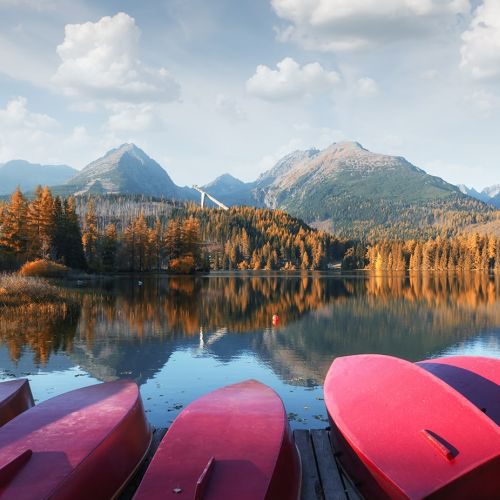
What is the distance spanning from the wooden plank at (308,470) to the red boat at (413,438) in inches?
26.5

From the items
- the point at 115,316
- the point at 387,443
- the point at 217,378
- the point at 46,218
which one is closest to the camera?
the point at 387,443

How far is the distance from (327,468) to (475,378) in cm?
422

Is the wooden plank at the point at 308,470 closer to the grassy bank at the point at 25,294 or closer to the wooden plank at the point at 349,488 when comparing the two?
the wooden plank at the point at 349,488

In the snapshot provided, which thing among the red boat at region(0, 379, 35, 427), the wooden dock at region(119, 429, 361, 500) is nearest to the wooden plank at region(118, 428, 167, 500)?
the wooden dock at region(119, 429, 361, 500)

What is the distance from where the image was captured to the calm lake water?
19.6m

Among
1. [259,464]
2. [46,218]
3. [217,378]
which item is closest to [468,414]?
[259,464]

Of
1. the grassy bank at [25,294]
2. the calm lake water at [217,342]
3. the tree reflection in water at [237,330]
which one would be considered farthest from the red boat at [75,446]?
the grassy bank at [25,294]

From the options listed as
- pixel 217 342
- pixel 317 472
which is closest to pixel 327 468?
pixel 317 472

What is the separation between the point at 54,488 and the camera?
7211 mm

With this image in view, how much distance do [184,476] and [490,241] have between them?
18277 cm

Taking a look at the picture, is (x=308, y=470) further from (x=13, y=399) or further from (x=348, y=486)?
(x=13, y=399)

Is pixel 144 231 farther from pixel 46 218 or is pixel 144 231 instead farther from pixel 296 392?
pixel 296 392

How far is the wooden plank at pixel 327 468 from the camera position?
30.5 feet

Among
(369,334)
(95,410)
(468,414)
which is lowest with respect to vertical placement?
(369,334)
